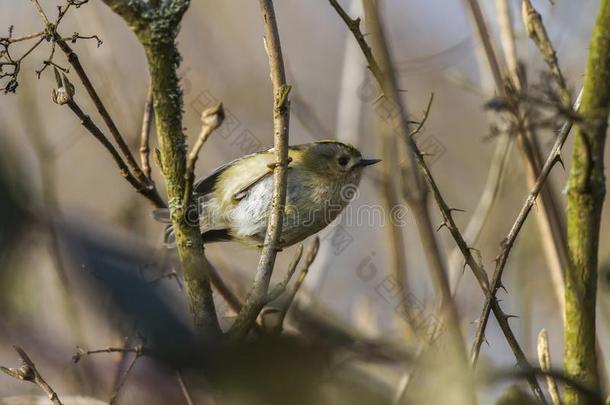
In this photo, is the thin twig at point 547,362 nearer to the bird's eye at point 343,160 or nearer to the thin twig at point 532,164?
the thin twig at point 532,164

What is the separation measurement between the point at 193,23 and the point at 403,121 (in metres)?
4.22

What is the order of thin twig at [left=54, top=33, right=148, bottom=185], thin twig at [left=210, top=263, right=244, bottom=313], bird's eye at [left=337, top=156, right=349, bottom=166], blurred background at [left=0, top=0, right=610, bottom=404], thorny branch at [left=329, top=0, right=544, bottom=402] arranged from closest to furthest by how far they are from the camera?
blurred background at [left=0, top=0, right=610, bottom=404] < thorny branch at [left=329, top=0, right=544, bottom=402] < thin twig at [left=54, top=33, right=148, bottom=185] < thin twig at [left=210, top=263, right=244, bottom=313] < bird's eye at [left=337, top=156, right=349, bottom=166]

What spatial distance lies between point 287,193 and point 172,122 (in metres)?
2.10

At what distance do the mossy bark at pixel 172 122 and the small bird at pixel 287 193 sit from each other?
172cm

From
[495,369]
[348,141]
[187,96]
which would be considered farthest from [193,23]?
[495,369]

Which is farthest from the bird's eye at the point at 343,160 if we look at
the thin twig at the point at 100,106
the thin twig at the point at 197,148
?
the thin twig at the point at 197,148

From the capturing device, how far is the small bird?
3914mm

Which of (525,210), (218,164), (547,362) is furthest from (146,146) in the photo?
(218,164)

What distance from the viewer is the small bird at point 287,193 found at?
3914 mm

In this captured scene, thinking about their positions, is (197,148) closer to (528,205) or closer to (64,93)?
(64,93)

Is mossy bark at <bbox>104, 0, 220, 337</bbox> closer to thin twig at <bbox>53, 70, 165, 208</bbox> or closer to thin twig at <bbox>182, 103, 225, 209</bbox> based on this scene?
thin twig at <bbox>182, 103, 225, 209</bbox>

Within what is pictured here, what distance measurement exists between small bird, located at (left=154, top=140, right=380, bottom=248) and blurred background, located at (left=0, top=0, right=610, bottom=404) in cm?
14

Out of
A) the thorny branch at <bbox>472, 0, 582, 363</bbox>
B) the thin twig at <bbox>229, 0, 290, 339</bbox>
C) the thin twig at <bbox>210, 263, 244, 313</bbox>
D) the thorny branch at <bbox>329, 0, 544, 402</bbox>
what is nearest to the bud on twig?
the thin twig at <bbox>229, 0, 290, 339</bbox>

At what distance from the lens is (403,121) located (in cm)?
178
